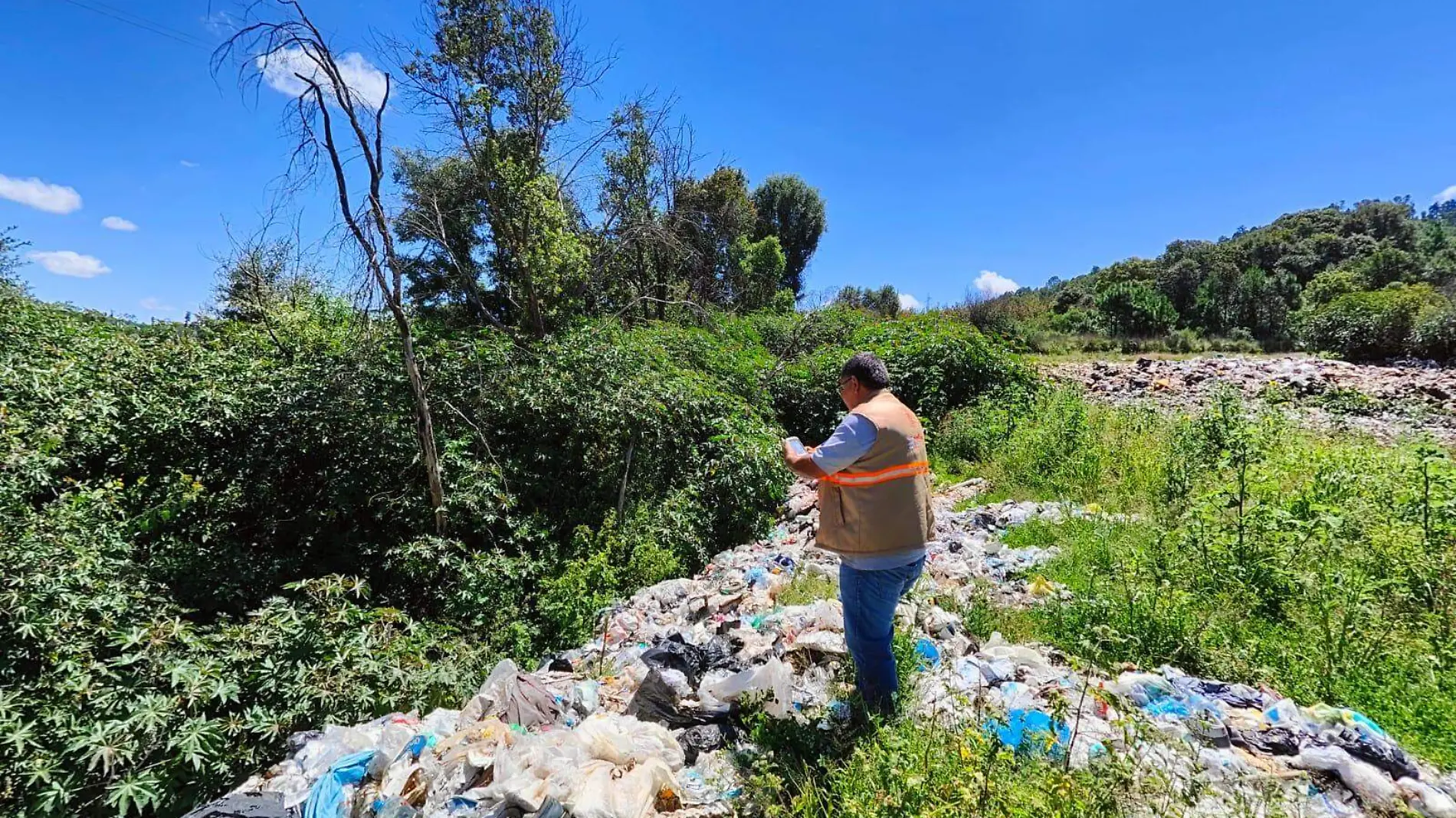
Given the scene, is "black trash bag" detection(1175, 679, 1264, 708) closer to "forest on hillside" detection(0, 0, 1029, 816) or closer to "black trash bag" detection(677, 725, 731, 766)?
"black trash bag" detection(677, 725, 731, 766)

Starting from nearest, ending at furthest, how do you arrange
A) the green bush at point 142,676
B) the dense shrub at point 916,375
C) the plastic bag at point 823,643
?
the green bush at point 142,676 → the plastic bag at point 823,643 → the dense shrub at point 916,375

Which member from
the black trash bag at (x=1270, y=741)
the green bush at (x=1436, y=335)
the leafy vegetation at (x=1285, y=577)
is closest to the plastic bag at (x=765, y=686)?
the leafy vegetation at (x=1285, y=577)

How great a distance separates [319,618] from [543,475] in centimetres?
237

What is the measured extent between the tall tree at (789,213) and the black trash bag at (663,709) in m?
22.4

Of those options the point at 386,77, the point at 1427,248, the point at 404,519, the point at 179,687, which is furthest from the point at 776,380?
the point at 1427,248

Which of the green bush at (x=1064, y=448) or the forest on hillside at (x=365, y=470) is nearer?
the forest on hillside at (x=365, y=470)

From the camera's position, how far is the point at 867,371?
234 cm

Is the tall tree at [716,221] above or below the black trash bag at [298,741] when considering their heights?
above

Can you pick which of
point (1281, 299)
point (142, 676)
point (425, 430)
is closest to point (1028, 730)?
point (142, 676)

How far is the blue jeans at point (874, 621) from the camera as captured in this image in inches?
87.6

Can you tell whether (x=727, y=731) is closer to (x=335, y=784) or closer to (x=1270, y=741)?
(x=335, y=784)

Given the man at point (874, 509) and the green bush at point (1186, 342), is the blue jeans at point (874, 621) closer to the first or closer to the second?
the man at point (874, 509)

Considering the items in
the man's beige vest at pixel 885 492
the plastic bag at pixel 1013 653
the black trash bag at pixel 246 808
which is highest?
the man's beige vest at pixel 885 492

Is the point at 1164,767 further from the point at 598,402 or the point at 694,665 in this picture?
the point at 598,402
